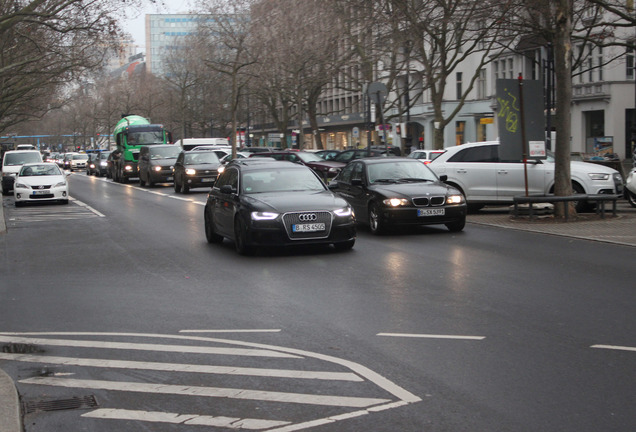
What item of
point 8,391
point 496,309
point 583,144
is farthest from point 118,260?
point 583,144

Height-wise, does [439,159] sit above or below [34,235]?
above

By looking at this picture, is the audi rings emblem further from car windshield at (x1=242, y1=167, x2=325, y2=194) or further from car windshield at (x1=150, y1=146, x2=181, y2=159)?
car windshield at (x1=150, y1=146, x2=181, y2=159)

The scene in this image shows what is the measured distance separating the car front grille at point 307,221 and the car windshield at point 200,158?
22.9 metres

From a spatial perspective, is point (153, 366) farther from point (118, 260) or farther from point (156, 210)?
point (156, 210)

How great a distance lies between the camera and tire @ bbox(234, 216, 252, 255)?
14.1m

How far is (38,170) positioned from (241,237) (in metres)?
20.1

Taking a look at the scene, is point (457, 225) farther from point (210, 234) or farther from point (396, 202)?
point (210, 234)

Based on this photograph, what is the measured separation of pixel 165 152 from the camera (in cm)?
4353

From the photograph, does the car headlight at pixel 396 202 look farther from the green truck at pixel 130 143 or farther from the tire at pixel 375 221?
the green truck at pixel 130 143

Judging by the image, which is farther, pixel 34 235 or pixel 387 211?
pixel 34 235

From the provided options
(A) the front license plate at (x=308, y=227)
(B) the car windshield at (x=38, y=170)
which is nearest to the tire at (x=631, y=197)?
(A) the front license plate at (x=308, y=227)

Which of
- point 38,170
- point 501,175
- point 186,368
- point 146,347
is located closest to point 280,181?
point 501,175

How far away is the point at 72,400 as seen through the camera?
6.00 meters

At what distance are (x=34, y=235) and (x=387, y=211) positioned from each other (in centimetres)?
804
